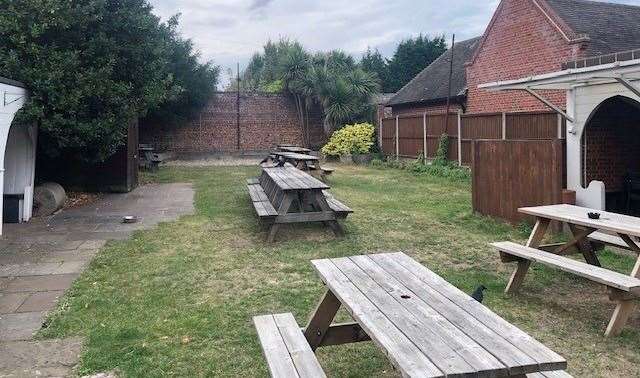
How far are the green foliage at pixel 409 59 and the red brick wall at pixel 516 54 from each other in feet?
68.6

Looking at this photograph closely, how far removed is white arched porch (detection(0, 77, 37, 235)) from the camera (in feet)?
25.5

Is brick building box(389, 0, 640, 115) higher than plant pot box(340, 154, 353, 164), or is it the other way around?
brick building box(389, 0, 640, 115)

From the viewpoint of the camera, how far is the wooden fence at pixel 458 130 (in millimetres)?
12137

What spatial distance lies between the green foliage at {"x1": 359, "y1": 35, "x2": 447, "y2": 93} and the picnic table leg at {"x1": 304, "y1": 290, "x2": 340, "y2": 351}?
35.7 m

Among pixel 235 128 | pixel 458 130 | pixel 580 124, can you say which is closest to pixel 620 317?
pixel 580 124

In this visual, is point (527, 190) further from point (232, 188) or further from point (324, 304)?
point (232, 188)

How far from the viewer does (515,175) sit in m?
7.72

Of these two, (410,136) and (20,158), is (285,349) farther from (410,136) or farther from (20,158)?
(410,136)

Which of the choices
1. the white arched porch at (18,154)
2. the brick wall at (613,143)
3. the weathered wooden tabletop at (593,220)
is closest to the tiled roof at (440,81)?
the brick wall at (613,143)

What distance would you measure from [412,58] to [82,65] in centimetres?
3173

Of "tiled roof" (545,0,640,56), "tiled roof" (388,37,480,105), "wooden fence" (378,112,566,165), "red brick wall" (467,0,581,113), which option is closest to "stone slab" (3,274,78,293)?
"wooden fence" (378,112,566,165)

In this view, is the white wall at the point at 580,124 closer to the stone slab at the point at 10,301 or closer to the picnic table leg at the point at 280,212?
the picnic table leg at the point at 280,212

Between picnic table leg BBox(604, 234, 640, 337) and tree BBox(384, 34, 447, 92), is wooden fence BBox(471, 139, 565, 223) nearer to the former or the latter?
picnic table leg BBox(604, 234, 640, 337)

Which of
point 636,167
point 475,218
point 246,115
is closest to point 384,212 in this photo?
point 475,218
